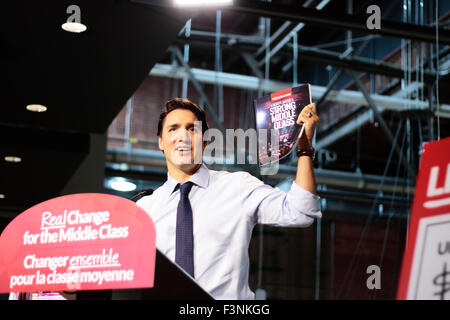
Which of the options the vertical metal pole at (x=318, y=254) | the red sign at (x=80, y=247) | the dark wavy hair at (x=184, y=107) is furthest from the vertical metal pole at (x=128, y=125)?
the red sign at (x=80, y=247)

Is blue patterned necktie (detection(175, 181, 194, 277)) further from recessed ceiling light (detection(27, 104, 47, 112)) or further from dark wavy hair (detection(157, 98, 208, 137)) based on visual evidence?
recessed ceiling light (detection(27, 104, 47, 112))

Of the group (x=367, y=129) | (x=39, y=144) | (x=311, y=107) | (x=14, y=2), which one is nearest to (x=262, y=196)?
(x=311, y=107)

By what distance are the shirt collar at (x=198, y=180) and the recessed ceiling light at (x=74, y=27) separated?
212cm

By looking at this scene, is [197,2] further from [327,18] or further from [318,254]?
[318,254]

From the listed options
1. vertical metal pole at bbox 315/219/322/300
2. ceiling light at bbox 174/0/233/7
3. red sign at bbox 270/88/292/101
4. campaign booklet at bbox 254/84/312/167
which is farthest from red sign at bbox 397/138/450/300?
vertical metal pole at bbox 315/219/322/300

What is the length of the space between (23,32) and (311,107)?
2.77 m

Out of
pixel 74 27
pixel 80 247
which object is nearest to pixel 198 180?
pixel 80 247

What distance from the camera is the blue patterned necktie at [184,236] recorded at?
2027mm

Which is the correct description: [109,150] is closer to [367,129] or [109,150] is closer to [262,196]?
[367,129]

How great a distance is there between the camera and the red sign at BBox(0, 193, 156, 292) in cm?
145

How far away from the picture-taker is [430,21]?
4902 millimetres

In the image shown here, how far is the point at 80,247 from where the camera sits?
4.98 ft

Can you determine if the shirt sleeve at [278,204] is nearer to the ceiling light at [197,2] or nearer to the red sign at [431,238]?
the red sign at [431,238]

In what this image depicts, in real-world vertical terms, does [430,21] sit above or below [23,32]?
above
